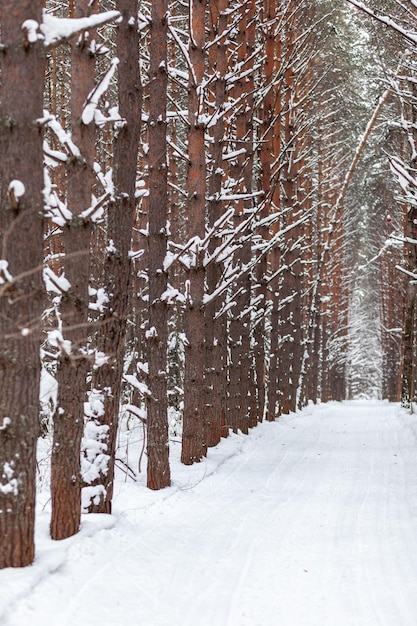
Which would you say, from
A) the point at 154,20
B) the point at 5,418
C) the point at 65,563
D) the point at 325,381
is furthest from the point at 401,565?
A: the point at 325,381

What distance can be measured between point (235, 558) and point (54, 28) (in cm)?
451

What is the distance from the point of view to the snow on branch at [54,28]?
471cm

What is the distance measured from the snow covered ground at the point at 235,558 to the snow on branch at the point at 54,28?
12.0 feet

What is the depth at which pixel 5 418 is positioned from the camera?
4773mm

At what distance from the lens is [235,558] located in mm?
6086

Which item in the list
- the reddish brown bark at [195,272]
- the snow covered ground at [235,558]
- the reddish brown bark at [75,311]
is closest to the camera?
the snow covered ground at [235,558]

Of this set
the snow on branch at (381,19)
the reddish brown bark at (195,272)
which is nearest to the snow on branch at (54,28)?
the snow on branch at (381,19)

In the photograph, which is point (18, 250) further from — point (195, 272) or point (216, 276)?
point (216, 276)

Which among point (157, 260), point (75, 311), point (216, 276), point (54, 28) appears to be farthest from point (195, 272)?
point (54, 28)

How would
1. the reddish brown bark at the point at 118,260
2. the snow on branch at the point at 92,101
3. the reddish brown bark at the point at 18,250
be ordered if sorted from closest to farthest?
the reddish brown bark at the point at 18,250
the snow on branch at the point at 92,101
the reddish brown bark at the point at 118,260

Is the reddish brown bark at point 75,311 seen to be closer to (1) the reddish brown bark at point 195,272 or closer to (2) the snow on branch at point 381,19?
(2) the snow on branch at point 381,19

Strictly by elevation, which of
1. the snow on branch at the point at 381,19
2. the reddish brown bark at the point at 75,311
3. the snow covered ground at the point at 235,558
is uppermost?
the snow on branch at the point at 381,19

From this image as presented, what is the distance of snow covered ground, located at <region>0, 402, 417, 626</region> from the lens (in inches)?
183

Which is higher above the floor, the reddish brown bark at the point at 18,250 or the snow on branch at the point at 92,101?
the snow on branch at the point at 92,101
